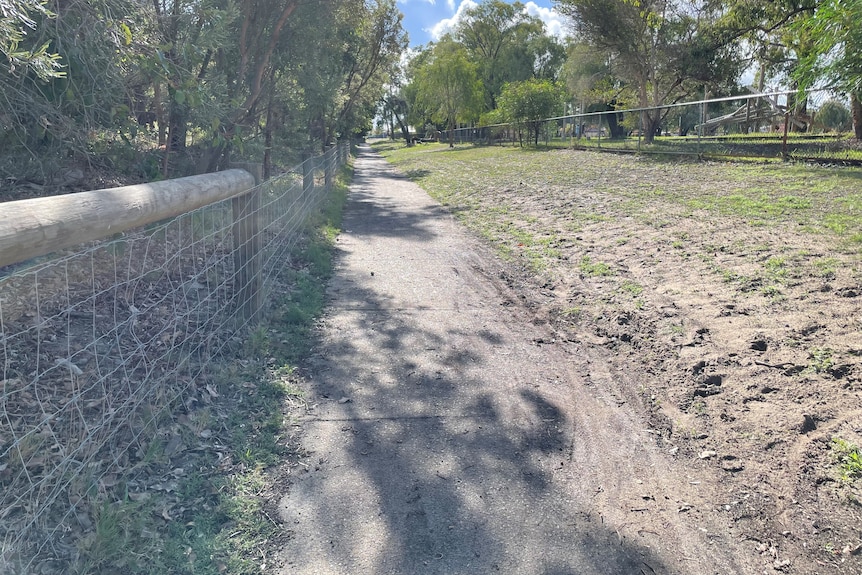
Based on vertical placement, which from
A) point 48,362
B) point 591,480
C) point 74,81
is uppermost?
point 74,81

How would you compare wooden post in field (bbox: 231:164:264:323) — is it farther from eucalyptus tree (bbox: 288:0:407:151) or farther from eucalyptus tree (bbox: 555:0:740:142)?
eucalyptus tree (bbox: 555:0:740:142)

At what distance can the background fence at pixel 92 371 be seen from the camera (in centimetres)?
259

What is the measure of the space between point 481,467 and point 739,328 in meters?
2.63

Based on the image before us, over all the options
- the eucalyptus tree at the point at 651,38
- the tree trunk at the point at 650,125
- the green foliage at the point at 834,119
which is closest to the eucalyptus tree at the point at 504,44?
the eucalyptus tree at the point at 651,38

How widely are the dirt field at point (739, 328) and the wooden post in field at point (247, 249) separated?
2.73 metres

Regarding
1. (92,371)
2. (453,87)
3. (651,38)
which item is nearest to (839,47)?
(92,371)

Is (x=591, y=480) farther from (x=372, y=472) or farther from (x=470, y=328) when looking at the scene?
(x=470, y=328)

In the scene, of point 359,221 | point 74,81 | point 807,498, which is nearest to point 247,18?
point 74,81

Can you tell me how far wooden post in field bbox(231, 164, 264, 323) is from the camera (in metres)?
5.20

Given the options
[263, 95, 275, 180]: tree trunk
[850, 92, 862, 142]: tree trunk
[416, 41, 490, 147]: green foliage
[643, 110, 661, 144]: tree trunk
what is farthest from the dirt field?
[416, 41, 490, 147]: green foliage

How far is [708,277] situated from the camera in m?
6.00

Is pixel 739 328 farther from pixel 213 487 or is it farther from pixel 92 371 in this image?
pixel 92 371

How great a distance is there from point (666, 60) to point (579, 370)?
31.1 meters

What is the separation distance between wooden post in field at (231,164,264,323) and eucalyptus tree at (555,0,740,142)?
2343cm
